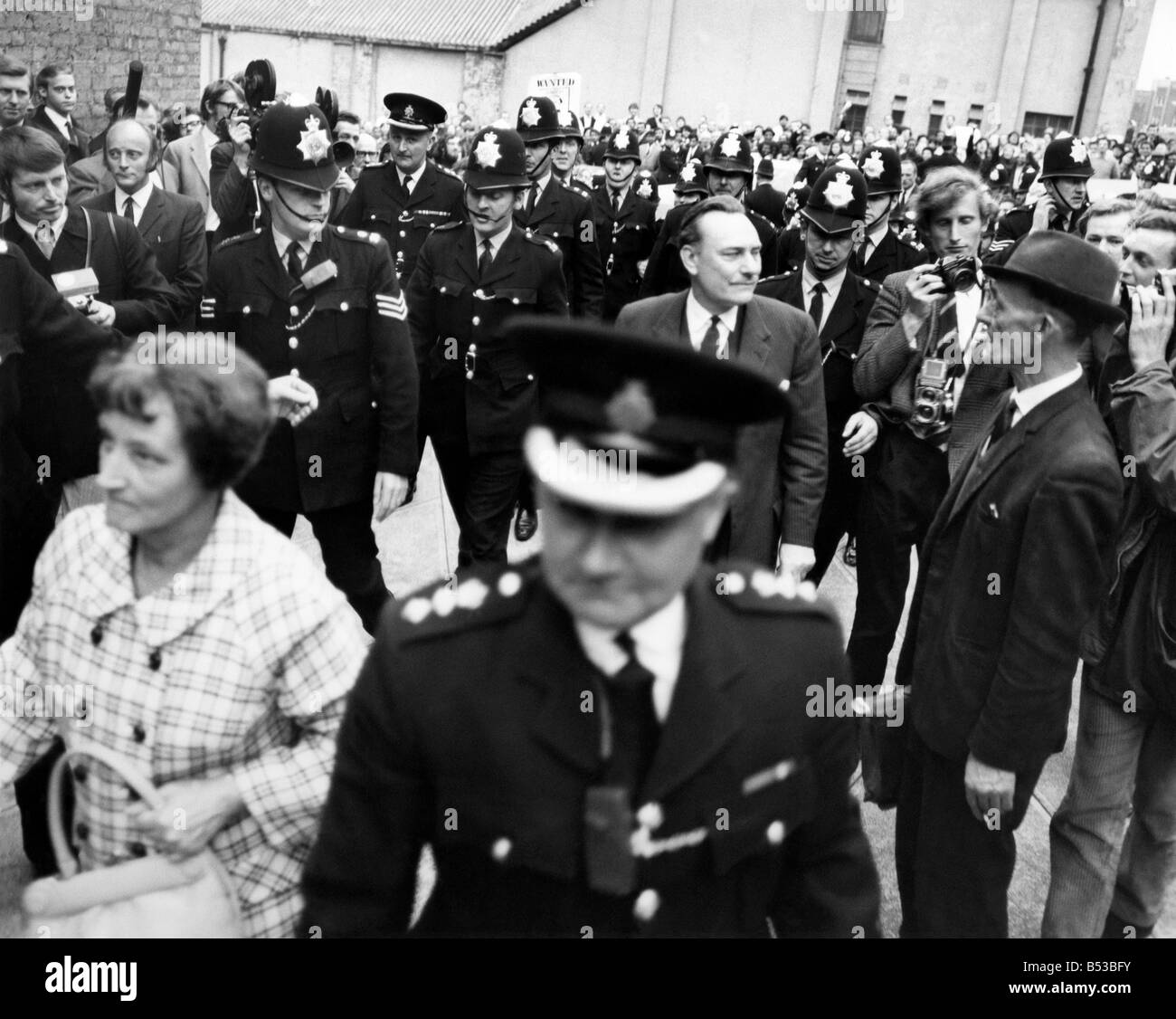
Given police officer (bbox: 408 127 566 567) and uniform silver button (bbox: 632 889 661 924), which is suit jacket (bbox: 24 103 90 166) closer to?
police officer (bbox: 408 127 566 567)

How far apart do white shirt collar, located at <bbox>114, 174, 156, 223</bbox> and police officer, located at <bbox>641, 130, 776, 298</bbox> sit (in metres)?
2.98

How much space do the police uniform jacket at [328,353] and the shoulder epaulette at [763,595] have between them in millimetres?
2734

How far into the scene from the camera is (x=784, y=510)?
14.2 feet

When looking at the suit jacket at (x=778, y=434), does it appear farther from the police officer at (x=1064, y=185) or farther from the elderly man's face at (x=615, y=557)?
the police officer at (x=1064, y=185)

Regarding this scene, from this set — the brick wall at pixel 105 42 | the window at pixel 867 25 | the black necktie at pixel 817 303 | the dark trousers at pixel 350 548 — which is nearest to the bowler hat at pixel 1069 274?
the black necktie at pixel 817 303

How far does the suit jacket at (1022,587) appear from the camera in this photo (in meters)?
2.81

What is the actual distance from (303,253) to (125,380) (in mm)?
2290

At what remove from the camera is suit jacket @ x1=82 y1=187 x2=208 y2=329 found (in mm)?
6188

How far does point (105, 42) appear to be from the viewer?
15.0 metres

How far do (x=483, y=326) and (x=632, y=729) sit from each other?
4.16 metres

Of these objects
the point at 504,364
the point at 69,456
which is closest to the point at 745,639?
the point at 69,456

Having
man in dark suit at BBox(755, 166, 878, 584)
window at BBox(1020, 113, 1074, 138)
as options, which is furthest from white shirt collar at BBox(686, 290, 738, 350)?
window at BBox(1020, 113, 1074, 138)

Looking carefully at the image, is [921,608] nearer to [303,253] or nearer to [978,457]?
[978,457]

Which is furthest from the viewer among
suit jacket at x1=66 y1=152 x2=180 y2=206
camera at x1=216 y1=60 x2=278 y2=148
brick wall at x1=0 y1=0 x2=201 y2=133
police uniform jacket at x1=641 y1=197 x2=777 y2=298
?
brick wall at x1=0 y1=0 x2=201 y2=133
